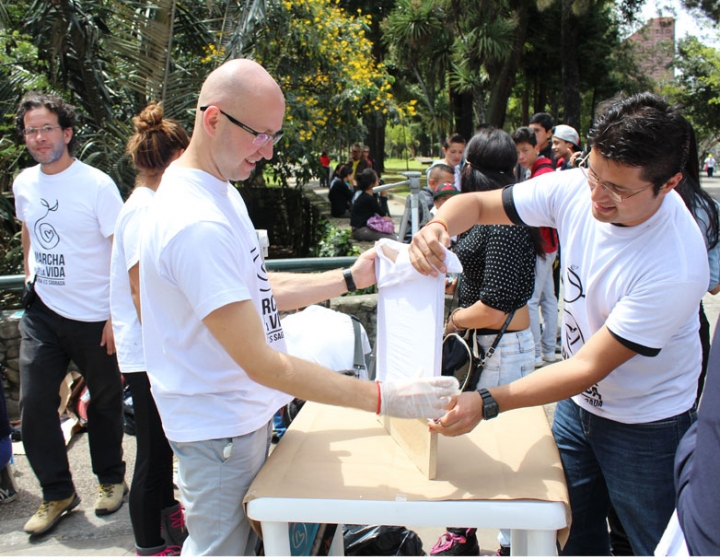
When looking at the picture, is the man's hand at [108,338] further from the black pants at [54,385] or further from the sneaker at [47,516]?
the sneaker at [47,516]

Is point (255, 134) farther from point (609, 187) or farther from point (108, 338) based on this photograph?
point (108, 338)

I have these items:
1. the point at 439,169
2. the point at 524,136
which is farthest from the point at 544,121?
the point at 439,169

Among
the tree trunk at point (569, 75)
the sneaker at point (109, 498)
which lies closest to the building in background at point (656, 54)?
the tree trunk at point (569, 75)

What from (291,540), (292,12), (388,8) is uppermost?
(388,8)

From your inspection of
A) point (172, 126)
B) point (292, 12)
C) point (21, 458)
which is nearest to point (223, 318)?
point (172, 126)

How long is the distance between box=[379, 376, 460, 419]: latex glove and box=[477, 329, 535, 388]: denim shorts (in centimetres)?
105

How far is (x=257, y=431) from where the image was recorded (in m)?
1.92

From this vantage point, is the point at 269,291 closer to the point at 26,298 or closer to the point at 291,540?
the point at 291,540

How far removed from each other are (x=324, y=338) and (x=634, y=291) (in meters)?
2.54

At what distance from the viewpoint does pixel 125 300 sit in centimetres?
287

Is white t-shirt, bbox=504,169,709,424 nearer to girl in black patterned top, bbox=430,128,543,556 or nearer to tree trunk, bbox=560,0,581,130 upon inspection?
girl in black patterned top, bbox=430,128,543,556

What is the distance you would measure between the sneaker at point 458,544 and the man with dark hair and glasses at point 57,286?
1721 mm

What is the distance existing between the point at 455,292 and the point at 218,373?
2.31 m

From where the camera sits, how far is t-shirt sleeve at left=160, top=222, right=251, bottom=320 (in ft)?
5.32
